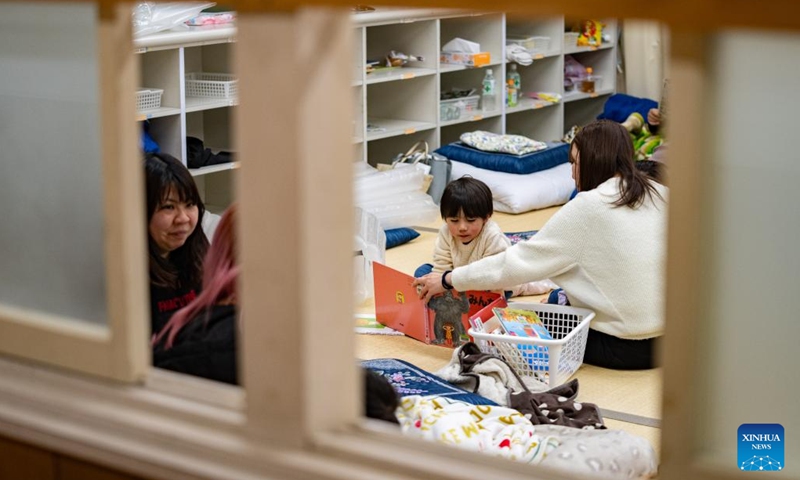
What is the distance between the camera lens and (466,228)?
389 cm

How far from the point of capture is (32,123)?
1.52m

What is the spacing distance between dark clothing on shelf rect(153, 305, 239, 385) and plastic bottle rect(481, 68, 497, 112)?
4.81 metres

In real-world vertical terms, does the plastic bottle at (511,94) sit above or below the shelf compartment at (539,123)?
above

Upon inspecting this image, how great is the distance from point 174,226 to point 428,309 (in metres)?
1.23

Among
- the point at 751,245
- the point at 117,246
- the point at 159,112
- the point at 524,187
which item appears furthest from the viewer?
the point at 524,187

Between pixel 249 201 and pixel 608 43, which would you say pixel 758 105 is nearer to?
pixel 249 201

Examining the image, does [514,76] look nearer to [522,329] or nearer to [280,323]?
[522,329]

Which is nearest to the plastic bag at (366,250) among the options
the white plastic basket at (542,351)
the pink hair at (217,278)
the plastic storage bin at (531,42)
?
the white plastic basket at (542,351)

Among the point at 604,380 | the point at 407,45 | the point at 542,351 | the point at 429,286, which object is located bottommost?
the point at 604,380

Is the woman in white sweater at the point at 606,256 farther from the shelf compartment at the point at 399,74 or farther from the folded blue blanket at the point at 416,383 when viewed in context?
the shelf compartment at the point at 399,74

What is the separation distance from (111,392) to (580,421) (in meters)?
1.58

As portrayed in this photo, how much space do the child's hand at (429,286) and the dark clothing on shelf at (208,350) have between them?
1.79 meters

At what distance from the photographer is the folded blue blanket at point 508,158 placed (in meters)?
5.75

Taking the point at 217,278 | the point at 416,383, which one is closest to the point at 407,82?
the point at 416,383
